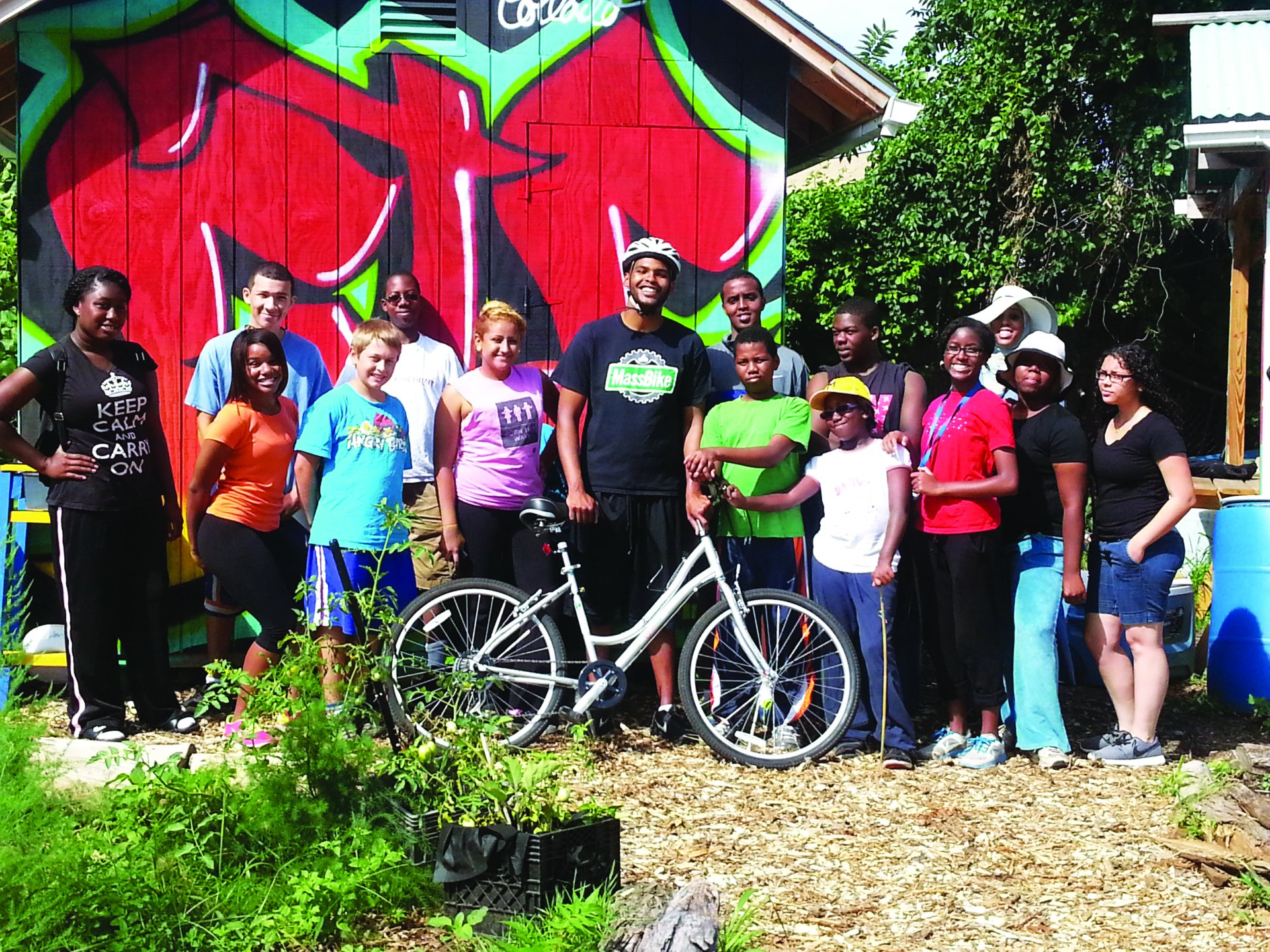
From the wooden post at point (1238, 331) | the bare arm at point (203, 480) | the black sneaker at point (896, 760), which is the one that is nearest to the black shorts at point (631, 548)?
the black sneaker at point (896, 760)

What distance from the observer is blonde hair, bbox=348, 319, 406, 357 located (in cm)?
609

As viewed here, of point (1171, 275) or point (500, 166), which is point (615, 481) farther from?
point (1171, 275)

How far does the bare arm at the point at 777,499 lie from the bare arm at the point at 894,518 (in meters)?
0.35

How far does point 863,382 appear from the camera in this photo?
648cm

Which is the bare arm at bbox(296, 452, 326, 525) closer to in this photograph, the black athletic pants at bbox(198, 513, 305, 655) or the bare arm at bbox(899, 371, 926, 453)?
the black athletic pants at bbox(198, 513, 305, 655)

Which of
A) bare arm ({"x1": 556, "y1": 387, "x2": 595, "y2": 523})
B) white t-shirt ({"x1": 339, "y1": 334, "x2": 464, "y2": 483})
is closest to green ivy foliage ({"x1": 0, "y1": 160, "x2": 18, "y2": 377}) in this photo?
white t-shirt ({"x1": 339, "y1": 334, "x2": 464, "y2": 483})

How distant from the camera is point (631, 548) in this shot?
6223mm

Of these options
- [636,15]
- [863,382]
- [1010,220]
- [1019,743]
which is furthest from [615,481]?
[1010,220]

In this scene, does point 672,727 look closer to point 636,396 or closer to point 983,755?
point 983,755

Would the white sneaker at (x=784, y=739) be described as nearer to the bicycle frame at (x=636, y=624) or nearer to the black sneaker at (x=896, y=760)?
the bicycle frame at (x=636, y=624)

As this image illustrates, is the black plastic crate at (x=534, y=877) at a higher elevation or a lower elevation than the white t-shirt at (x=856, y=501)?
lower

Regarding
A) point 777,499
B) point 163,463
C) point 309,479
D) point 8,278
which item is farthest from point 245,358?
point 8,278

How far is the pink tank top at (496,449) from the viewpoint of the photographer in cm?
619

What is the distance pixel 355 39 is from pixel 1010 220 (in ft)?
30.3
